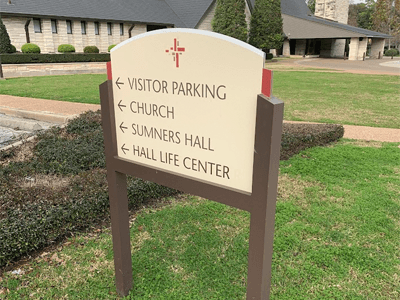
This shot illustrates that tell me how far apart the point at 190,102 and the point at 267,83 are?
21.0 inches

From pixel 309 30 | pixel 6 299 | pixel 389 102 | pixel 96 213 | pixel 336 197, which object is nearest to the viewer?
pixel 6 299

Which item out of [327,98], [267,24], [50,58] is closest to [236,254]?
[327,98]

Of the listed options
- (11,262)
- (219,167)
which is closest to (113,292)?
(11,262)

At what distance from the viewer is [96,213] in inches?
156

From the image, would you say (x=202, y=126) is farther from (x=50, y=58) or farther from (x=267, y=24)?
(x=267, y=24)

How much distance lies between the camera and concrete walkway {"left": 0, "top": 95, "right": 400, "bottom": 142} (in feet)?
26.2

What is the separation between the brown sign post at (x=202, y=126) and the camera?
6.17ft

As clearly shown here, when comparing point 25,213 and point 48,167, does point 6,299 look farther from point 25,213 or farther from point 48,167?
point 48,167

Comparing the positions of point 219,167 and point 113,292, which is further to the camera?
point 113,292

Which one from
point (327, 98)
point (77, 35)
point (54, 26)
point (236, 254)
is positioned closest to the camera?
point (236, 254)

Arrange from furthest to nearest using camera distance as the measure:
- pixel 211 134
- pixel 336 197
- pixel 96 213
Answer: pixel 336 197, pixel 96 213, pixel 211 134

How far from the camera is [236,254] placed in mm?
3537

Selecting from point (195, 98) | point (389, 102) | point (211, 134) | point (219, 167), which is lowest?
point (389, 102)

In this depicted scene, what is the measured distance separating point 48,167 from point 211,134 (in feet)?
12.3
